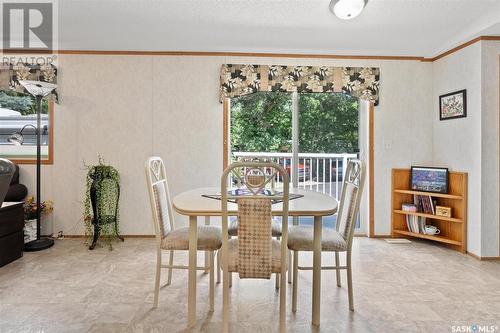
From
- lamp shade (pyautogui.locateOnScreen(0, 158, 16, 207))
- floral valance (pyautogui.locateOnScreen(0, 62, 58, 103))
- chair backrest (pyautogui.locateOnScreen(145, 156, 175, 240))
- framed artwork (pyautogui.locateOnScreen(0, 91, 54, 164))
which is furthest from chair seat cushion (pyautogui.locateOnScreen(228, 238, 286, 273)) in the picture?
floral valance (pyautogui.locateOnScreen(0, 62, 58, 103))

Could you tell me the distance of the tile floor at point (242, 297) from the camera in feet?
6.75

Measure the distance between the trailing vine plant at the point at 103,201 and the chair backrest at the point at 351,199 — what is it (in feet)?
8.63

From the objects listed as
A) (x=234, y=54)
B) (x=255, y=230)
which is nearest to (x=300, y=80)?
(x=234, y=54)

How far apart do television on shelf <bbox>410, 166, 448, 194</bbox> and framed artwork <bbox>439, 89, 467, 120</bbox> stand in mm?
665

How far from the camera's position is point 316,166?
15.2 feet

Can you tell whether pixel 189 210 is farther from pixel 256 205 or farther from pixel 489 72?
pixel 489 72

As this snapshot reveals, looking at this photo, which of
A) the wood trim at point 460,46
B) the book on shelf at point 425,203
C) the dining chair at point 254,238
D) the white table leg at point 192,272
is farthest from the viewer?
the book on shelf at point 425,203

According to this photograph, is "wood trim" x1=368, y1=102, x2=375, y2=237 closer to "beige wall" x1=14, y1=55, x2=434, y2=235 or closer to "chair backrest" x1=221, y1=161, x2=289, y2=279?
"beige wall" x1=14, y1=55, x2=434, y2=235

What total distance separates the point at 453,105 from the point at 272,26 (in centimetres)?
237

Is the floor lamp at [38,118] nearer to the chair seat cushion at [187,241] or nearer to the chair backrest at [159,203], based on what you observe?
the chair backrest at [159,203]

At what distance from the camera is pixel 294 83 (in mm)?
4074

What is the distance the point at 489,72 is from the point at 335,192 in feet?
7.89

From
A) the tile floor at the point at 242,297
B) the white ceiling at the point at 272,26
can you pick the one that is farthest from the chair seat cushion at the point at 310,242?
the white ceiling at the point at 272,26

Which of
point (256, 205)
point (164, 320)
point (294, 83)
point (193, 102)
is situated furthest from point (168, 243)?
point (294, 83)
